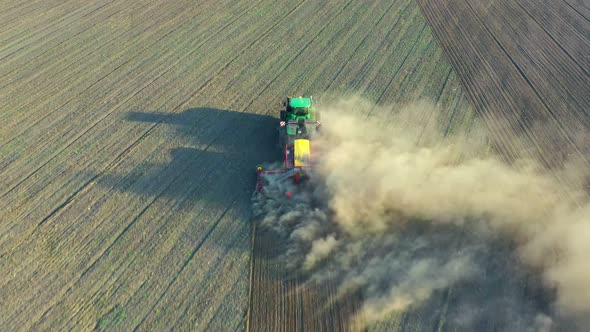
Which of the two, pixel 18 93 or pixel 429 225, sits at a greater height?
pixel 18 93

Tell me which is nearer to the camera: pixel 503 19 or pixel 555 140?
pixel 555 140

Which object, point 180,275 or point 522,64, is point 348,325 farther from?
point 522,64

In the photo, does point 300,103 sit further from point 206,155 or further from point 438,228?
point 438,228

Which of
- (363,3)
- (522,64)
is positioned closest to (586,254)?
(522,64)

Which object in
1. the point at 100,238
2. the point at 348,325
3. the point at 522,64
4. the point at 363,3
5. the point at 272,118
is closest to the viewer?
the point at 348,325

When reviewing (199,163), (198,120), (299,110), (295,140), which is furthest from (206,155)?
(299,110)

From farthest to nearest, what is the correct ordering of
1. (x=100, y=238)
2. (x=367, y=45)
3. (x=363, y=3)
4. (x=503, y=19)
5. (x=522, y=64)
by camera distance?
(x=363, y=3) → (x=503, y=19) → (x=367, y=45) → (x=522, y=64) → (x=100, y=238)
